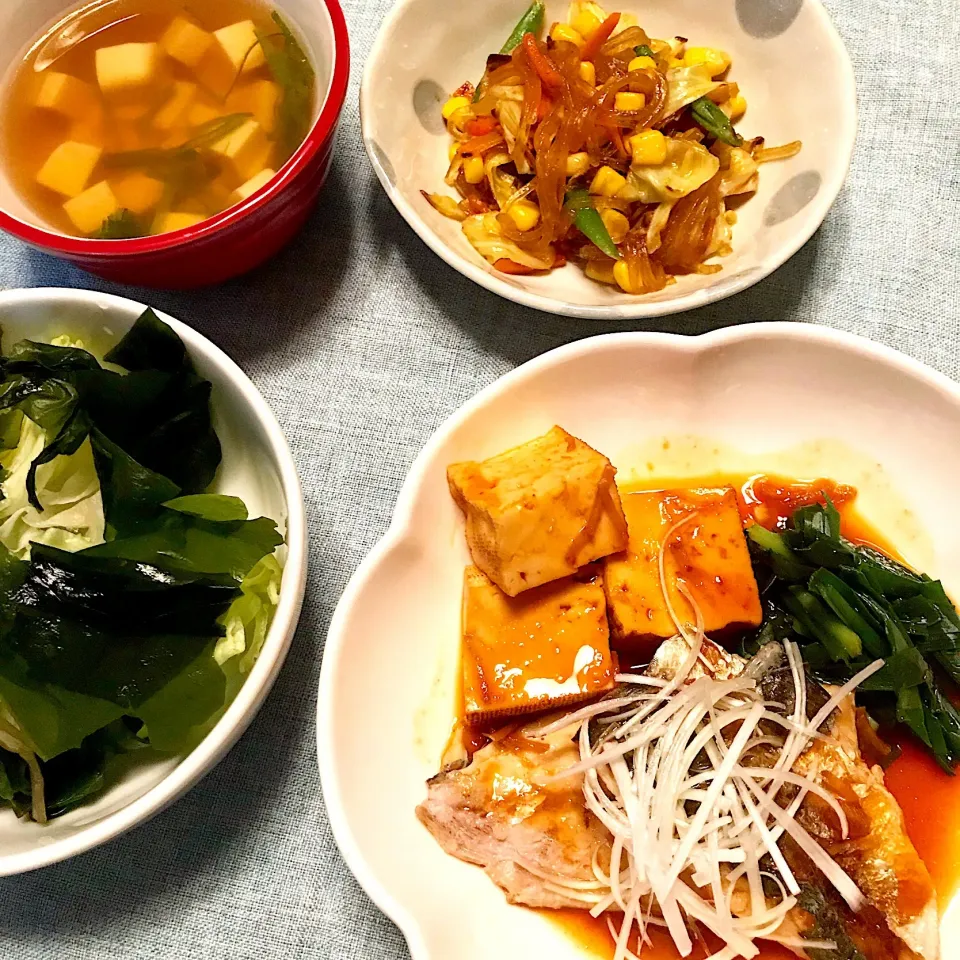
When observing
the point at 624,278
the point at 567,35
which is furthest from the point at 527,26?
the point at 624,278

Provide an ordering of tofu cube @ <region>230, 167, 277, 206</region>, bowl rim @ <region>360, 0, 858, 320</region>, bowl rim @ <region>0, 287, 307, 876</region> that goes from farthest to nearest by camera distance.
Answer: tofu cube @ <region>230, 167, 277, 206</region>, bowl rim @ <region>360, 0, 858, 320</region>, bowl rim @ <region>0, 287, 307, 876</region>

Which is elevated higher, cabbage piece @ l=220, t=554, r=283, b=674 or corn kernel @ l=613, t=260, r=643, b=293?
corn kernel @ l=613, t=260, r=643, b=293

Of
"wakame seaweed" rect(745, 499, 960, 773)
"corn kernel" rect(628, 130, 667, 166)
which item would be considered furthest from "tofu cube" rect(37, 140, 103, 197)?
"wakame seaweed" rect(745, 499, 960, 773)

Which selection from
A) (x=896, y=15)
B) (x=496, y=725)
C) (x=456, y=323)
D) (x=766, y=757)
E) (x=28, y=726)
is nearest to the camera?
(x=28, y=726)

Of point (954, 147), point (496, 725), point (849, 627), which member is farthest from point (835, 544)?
point (954, 147)

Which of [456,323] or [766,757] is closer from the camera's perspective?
[766,757]

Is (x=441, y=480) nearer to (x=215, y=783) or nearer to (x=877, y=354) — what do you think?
(x=215, y=783)

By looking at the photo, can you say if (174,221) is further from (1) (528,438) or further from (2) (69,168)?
(1) (528,438)

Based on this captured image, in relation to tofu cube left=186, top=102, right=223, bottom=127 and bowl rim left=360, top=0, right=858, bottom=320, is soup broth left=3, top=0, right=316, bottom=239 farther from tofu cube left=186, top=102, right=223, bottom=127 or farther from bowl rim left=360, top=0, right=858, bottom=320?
bowl rim left=360, top=0, right=858, bottom=320
